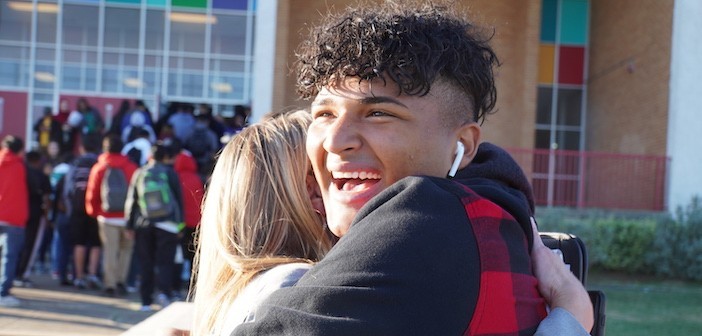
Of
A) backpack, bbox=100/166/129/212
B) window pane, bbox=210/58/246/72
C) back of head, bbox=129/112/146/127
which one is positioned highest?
window pane, bbox=210/58/246/72

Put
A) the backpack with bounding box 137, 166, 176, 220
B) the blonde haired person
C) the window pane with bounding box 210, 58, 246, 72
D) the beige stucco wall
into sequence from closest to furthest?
1. the blonde haired person
2. the backpack with bounding box 137, 166, 176, 220
3. the beige stucco wall
4. the window pane with bounding box 210, 58, 246, 72

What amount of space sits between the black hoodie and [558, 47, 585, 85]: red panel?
65.2ft

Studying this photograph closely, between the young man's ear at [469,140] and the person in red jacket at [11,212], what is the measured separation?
8.24 meters

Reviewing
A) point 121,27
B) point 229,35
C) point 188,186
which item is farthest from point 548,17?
point 188,186

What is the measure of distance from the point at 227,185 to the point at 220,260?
25 cm

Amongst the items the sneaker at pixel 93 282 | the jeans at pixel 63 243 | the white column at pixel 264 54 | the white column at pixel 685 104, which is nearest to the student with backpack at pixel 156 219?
the sneaker at pixel 93 282

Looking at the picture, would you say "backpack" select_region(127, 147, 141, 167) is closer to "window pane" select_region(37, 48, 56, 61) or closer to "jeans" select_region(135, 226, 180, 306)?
"jeans" select_region(135, 226, 180, 306)

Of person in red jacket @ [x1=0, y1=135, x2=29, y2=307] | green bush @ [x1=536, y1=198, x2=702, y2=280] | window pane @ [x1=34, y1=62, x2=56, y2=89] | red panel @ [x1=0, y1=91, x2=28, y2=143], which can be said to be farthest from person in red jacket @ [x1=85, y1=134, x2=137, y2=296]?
window pane @ [x1=34, y1=62, x2=56, y2=89]

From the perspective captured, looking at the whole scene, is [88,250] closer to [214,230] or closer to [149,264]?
[149,264]

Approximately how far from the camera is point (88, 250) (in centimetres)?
1042

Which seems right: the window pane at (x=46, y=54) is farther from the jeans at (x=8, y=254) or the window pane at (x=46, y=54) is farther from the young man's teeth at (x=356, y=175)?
the young man's teeth at (x=356, y=175)

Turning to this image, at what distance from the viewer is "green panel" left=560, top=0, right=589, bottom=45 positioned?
2019 centimetres

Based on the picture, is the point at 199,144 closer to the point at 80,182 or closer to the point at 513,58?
the point at 80,182

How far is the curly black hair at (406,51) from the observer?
1.55m
